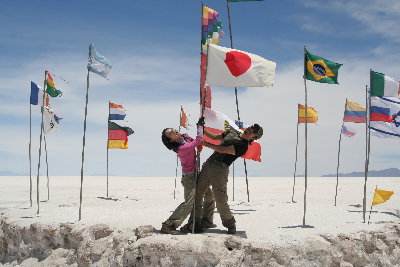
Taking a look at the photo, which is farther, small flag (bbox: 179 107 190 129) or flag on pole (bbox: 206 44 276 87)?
small flag (bbox: 179 107 190 129)

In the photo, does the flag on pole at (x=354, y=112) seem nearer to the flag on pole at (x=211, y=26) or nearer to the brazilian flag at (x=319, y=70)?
the flag on pole at (x=211, y=26)

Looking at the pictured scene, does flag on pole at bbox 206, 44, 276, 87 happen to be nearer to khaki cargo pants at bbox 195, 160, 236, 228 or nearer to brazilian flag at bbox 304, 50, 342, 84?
khaki cargo pants at bbox 195, 160, 236, 228

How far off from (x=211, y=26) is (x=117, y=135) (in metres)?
8.09

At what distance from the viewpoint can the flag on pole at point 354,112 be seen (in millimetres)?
18047

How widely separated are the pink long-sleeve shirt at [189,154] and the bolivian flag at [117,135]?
13.3m

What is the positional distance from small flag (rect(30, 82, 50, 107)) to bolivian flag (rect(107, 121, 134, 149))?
6.70 m

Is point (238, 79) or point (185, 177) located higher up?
point (238, 79)

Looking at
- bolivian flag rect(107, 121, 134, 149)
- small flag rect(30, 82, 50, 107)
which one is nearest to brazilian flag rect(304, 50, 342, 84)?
small flag rect(30, 82, 50, 107)

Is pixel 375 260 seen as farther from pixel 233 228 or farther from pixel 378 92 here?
pixel 378 92

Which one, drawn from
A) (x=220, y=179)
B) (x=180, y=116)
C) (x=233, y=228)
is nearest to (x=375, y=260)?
(x=233, y=228)

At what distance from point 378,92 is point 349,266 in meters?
5.03

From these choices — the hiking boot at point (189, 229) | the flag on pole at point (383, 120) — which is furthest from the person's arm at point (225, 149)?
the flag on pole at point (383, 120)

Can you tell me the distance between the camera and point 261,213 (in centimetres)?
1258

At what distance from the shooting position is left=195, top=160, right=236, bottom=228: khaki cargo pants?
859cm
